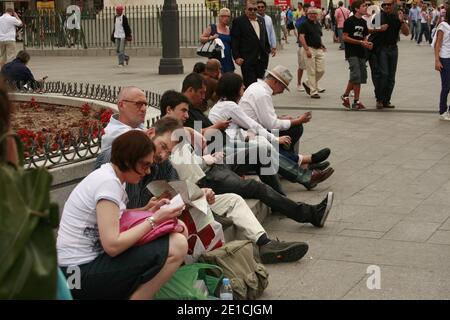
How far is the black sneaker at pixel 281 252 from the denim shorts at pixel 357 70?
25.7 feet

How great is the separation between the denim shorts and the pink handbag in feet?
30.7

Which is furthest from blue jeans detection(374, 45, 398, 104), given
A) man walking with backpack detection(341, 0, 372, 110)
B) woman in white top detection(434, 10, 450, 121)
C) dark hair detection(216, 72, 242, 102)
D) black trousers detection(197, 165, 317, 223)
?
black trousers detection(197, 165, 317, 223)

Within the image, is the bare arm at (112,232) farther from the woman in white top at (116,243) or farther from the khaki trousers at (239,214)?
the khaki trousers at (239,214)

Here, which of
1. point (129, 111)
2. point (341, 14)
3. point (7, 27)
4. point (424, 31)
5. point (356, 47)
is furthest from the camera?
point (424, 31)

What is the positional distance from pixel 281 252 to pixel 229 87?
94.6 inches

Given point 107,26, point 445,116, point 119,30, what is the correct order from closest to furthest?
point 445,116, point 119,30, point 107,26

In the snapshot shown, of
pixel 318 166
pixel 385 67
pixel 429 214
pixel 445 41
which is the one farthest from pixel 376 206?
pixel 385 67

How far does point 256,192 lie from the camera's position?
6.97 m

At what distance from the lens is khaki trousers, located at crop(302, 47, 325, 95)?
1550 centimetres

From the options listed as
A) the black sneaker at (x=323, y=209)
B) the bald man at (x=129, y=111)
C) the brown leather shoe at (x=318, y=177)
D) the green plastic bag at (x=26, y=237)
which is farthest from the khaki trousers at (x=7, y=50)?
the green plastic bag at (x=26, y=237)

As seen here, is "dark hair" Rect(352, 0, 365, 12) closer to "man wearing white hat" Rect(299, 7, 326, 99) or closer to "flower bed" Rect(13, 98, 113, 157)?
"man wearing white hat" Rect(299, 7, 326, 99)

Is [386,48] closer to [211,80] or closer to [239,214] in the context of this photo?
[211,80]
